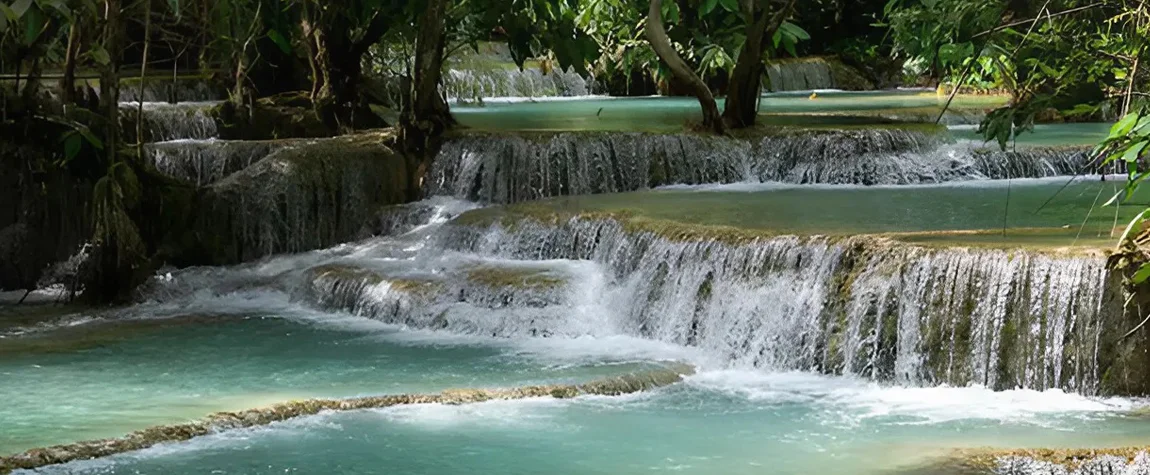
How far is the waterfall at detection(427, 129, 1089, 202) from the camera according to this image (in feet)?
45.8

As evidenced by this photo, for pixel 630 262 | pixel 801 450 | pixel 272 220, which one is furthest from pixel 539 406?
pixel 272 220

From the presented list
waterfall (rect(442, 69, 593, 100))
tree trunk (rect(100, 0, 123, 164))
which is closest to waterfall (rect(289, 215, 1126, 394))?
tree trunk (rect(100, 0, 123, 164))

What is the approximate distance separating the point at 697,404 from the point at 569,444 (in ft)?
3.82

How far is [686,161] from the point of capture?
46.6 ft

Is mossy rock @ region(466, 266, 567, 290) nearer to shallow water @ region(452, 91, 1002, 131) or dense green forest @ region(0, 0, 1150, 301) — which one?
dense green forest @ region(0, 0, 1150, 301)

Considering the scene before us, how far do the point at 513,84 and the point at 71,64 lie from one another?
1255 cm

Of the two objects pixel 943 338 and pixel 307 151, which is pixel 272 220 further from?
pixel 943 338

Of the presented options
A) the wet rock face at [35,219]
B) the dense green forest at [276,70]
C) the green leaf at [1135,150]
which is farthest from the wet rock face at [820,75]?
the green leaf at [1135,150]

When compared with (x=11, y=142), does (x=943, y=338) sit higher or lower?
lower

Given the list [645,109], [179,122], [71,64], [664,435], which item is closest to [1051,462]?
[664,435]

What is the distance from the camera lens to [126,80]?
18516mm

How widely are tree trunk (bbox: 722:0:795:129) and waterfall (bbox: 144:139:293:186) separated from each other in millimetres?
4111

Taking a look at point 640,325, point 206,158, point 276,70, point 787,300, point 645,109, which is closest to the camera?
point 787,300

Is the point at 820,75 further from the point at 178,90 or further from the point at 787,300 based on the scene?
the point at 787,300
